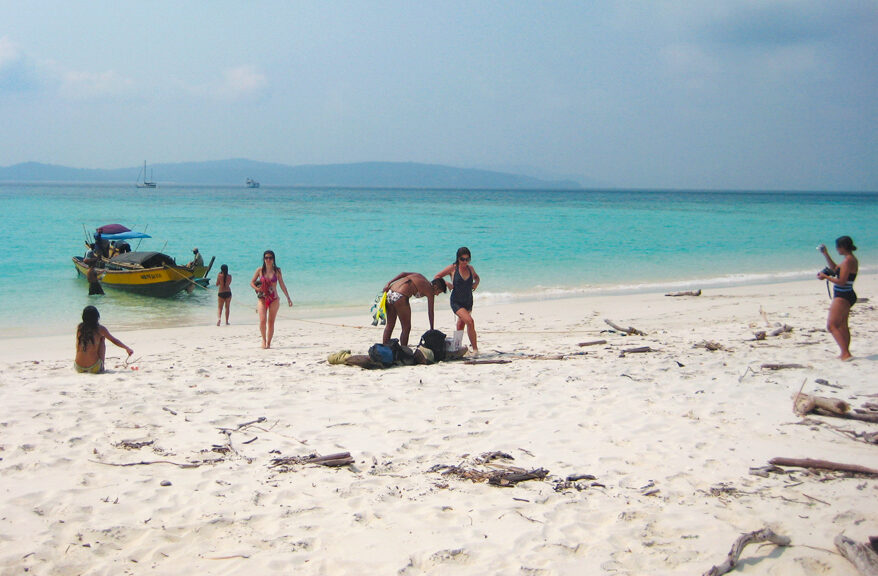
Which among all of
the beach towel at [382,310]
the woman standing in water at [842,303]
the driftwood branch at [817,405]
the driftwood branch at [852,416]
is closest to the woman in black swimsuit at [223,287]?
the beach towel at [382,310]

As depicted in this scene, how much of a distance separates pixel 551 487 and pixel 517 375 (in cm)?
297

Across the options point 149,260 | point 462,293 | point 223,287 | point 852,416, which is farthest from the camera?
point 149,260

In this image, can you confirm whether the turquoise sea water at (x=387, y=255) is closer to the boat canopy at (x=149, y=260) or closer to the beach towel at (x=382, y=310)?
the boat canopy at (x=149, y=260)

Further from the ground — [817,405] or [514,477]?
[817,405]

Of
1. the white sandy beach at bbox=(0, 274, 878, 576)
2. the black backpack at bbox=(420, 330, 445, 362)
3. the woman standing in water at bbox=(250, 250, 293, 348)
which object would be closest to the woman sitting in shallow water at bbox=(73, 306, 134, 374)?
the white sandy beach at bbox=(0, 274, 878, 576)

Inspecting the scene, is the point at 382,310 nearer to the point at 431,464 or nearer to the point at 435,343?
the point at 435,343

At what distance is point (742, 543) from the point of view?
11.3 ft

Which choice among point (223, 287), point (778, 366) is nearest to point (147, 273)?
point (223, 287)

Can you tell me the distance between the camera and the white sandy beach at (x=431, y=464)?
11.5ft

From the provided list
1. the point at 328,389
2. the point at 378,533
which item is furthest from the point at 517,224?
the point at 378,533

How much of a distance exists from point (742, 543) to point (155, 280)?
15.9m

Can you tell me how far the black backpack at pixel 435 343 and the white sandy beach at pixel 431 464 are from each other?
418 mm

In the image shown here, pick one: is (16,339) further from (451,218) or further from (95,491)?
(451,218)

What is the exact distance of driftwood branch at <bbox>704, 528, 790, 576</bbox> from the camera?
3.27 m
